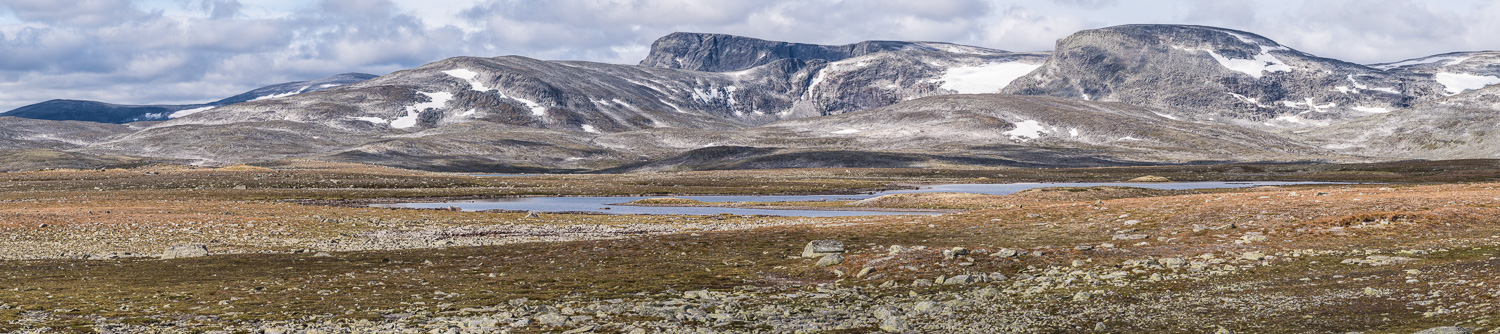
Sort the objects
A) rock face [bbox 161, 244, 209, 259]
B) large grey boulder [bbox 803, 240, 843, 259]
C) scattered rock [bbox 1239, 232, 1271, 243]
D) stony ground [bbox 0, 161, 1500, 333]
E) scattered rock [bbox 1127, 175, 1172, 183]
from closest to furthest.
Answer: stony ground [bbox 0, 161, 1500, 333] → scattered rock [bbox 1239, 232, 1271, 243] → large grey boulder [bbox 803, 240, 843, 259] → rock face [bbox 161, 244, 209, 259] → scattered rock [bbox 1127, 175, 1172, 183]

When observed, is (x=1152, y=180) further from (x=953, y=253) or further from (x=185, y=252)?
(x=185, y=252)

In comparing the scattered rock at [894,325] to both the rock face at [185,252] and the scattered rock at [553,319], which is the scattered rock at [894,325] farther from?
the rock face at [185,252]

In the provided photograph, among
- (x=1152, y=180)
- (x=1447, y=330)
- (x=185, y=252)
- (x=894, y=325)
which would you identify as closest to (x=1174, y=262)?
(x=894, y=325)

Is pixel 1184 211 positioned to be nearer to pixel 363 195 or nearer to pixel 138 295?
pixel 138 295

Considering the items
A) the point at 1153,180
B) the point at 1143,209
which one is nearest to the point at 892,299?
the point at 1143,209

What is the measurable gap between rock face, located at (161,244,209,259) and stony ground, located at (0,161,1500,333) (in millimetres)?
228

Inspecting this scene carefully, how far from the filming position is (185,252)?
37.1m

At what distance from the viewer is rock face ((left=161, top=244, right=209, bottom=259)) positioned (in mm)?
36375

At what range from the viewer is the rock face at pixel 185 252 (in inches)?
1432

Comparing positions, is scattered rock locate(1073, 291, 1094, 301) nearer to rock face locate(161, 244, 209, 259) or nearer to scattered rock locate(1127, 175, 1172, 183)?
rock face locate(161, 244, 209, 259)

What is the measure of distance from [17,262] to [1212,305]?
34.7 m

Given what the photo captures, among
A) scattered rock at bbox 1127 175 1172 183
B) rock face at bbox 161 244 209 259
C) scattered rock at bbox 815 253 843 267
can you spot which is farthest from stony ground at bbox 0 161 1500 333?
scattered rock at bbox 1127 175 1172 183

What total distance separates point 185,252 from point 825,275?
920 inches

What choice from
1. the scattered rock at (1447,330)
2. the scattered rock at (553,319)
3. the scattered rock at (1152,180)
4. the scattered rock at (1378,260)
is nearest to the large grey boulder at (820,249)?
the scattered rock at (553,319)
